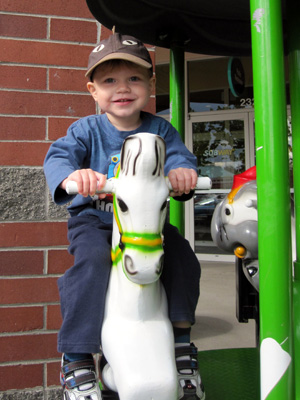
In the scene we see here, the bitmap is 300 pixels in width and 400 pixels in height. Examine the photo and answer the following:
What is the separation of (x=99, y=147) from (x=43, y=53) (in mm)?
888

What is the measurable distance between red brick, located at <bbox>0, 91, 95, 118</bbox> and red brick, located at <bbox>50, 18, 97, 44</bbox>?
A: 0.87ft

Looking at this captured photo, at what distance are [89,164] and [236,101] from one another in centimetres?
511

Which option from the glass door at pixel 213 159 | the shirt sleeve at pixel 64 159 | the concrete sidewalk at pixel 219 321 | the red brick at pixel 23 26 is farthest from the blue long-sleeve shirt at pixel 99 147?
the glass door at pixel 213 159

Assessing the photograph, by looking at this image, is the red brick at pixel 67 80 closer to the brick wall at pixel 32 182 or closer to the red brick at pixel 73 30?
the brick wall at pixel 32 182

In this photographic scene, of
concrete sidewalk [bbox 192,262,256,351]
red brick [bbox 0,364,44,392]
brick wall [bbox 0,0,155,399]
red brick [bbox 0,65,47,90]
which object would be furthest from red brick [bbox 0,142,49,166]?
concrete sidewalk [bbox 192,262,256,351]

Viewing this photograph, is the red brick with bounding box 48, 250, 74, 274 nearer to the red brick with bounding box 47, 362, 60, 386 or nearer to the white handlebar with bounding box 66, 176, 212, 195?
the red brick with bounding box 47, 362, 60, 386

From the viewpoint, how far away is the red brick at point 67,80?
1.88 m

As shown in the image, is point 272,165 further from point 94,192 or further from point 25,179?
point 25,179

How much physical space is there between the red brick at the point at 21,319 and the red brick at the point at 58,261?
177 millimetres

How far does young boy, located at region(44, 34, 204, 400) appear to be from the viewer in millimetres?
934

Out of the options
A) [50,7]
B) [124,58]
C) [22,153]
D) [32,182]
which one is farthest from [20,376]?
[50,7]

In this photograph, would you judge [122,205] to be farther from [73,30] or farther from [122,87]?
[73,30]

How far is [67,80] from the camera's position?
189cm

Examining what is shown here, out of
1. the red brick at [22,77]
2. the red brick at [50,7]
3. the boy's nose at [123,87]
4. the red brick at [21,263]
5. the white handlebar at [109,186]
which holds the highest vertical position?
the red brick at [50,7]
